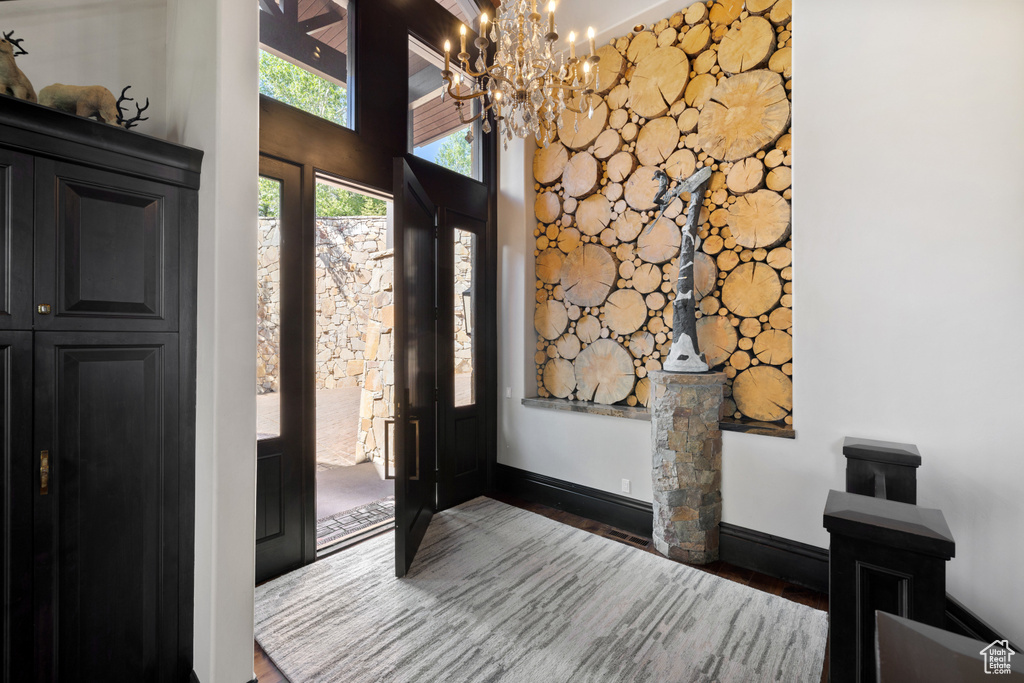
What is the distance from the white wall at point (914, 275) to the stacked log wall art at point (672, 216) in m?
0.18

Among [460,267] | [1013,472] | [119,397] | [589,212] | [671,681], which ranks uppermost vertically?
[589,212]

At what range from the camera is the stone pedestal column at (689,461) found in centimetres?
252

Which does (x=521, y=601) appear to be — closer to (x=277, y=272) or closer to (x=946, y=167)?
(x=277, y=272)

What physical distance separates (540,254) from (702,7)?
192cm

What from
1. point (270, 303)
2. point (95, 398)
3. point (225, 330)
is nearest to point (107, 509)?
point (95, 398)

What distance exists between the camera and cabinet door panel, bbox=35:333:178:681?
129 cm

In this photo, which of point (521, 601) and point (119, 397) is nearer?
point (119, 397)

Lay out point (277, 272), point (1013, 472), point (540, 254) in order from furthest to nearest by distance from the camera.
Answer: point (540, 254) → point (277, 272) → point (1013, 472)

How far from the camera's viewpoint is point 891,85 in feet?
6.90

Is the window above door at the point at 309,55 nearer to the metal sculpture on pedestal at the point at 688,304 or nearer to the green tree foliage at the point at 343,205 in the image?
the metal sculpture on pedestal at the point at 688,304

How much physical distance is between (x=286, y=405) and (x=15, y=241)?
141cm

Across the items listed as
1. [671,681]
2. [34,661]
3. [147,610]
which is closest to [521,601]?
[671,681]

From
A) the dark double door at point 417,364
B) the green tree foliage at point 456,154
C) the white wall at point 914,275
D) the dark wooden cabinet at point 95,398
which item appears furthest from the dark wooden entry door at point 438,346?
the white wall at point 914,275

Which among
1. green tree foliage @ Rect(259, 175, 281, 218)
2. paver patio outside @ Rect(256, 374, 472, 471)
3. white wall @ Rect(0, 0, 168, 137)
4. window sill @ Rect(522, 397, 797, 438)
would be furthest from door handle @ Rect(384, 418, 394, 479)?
white wall @ Rect(0, 0, 168, 137)
